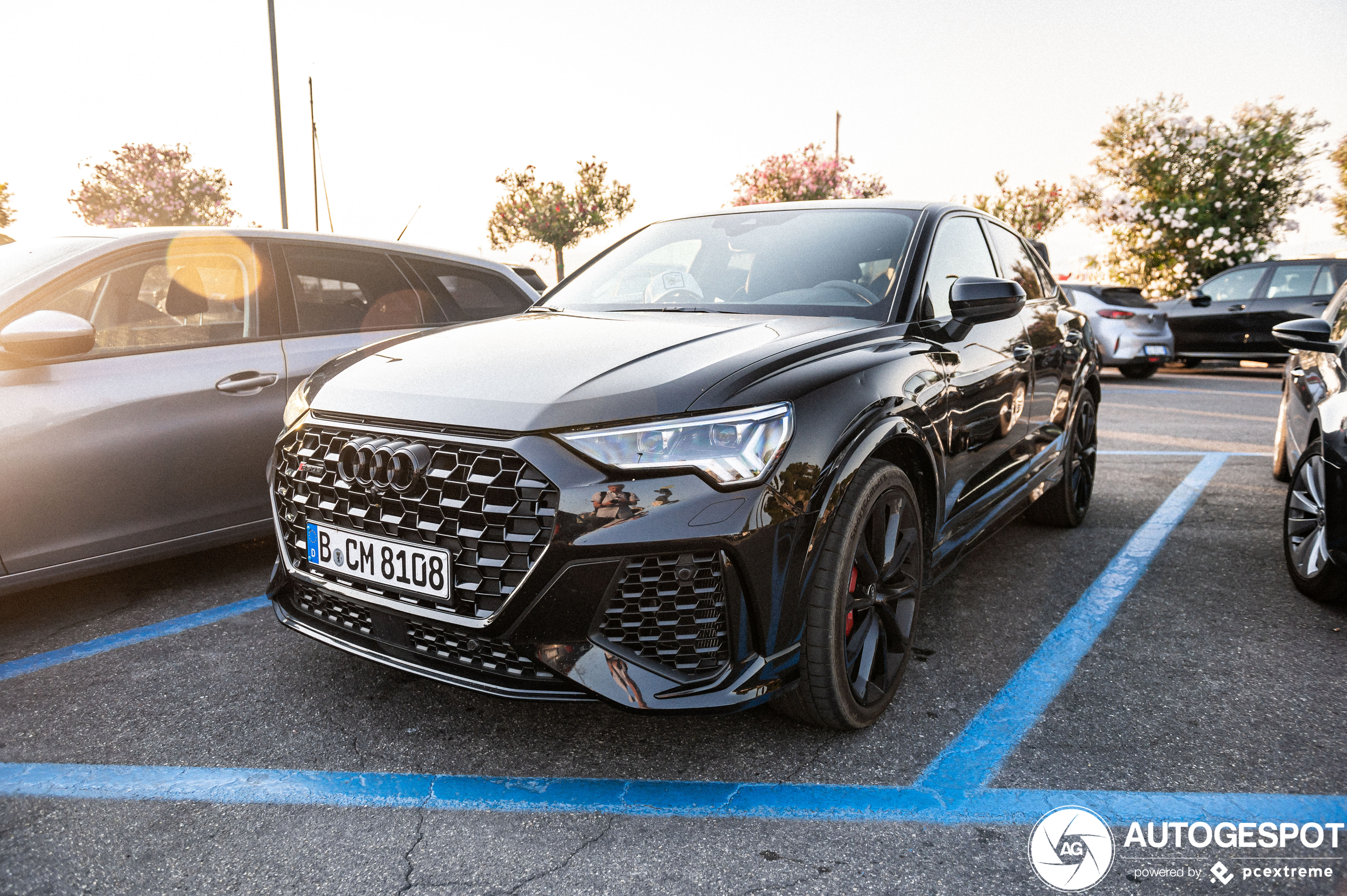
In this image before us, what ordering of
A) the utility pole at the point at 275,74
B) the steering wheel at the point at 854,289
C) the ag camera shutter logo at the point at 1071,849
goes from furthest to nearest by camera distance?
1. the utility pole at the point at 275,74
2. the steering wheel at the point at 854,289
3. the ag camera shutter logo at the point at 1071,849

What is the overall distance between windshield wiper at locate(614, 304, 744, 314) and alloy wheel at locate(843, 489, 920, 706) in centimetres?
89

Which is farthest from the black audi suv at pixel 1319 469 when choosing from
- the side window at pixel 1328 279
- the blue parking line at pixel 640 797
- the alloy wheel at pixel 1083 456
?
the side window at pixel 1328 279

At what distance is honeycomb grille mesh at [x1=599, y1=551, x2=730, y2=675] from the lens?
207 centimetres

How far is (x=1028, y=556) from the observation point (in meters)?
4.34

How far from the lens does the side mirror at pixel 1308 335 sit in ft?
12.5

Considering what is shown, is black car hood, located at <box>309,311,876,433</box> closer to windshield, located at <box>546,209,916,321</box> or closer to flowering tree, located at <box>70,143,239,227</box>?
windshield, located at <box>546,209,916,321</box>

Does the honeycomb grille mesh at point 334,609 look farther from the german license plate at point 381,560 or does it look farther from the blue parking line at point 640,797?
the blue parking line at point 640,797

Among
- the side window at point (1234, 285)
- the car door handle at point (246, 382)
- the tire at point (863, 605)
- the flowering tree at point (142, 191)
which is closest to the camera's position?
the tire at point (863, 605)

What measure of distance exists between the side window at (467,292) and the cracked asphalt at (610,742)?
1619 mm

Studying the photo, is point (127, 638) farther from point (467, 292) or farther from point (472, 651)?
point (467, 292)

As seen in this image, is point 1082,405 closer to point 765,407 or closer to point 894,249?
point 894,249

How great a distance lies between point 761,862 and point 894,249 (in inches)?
81.6

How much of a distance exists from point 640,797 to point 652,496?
798mm

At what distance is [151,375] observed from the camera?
3.40 meters
